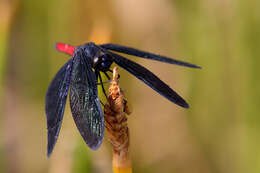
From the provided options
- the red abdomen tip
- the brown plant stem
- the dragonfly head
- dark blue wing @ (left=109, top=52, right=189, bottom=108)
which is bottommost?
the brown plant stem

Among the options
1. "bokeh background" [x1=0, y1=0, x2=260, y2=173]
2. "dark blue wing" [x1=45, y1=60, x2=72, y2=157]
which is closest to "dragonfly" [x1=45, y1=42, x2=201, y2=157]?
"dark blue wing" [x1=45, y1=60, x2=72, y2=157]

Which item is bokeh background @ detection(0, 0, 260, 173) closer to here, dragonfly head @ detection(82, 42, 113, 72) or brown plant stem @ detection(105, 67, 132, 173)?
dragonfly head @ detection(82, 42, 113, 72)

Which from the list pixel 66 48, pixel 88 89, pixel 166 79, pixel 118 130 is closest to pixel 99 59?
pixel 88 89

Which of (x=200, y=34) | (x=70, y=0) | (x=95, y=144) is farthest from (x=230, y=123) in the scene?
(x=95, y=144)

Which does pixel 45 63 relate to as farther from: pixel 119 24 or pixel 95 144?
pixel 95 144

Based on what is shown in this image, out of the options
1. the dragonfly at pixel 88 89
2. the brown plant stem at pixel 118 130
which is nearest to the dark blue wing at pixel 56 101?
the dragonfly at pixel 88 89

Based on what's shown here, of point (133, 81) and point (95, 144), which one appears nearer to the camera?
point (95, 144)
